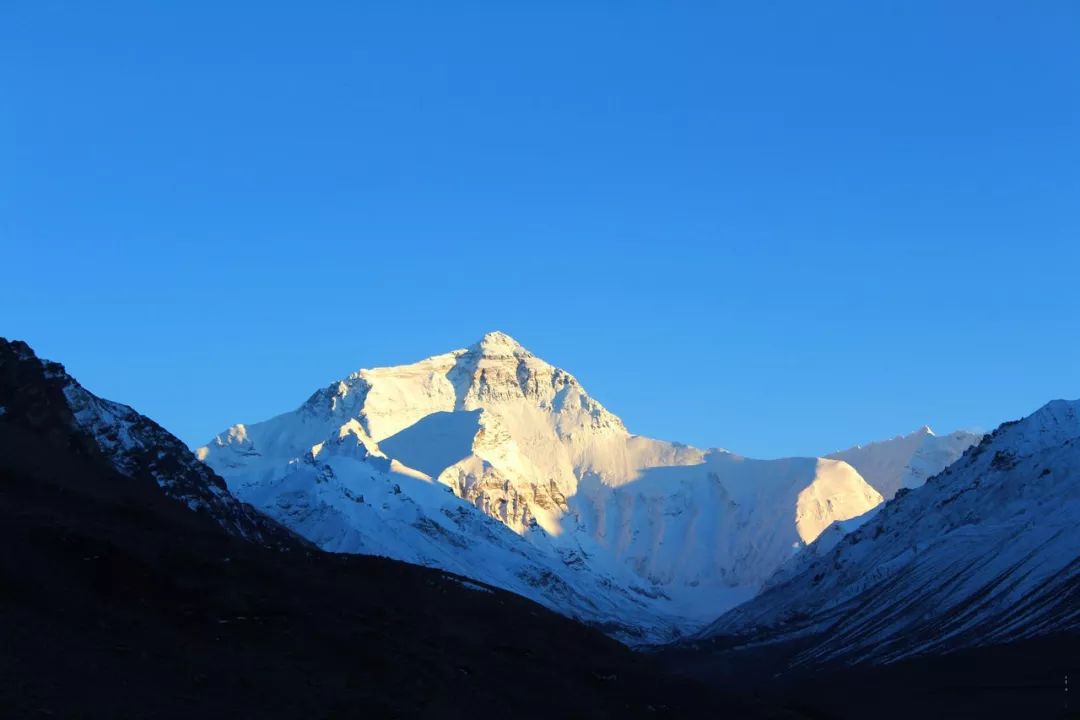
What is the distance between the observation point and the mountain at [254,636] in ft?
171

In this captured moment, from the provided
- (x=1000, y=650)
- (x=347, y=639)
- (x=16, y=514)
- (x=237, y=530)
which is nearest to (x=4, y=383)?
(x=237, y=530)

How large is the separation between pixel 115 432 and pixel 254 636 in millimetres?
96968

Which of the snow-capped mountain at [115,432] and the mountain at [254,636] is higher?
the snow-capped mountain at [115,432]

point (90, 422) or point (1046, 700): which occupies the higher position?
point (90, 422)

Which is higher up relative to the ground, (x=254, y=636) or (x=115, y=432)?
(x=115, y=432)

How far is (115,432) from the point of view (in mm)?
150625

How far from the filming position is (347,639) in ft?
208

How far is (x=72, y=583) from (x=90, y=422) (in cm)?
9207

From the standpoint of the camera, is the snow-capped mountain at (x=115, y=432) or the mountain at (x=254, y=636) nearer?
the mountain at (x=254, y=636)

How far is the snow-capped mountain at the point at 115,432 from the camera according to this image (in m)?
134

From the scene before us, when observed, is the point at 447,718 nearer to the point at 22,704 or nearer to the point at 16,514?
the point at 22,704

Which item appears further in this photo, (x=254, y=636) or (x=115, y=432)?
(x=115, y=432)

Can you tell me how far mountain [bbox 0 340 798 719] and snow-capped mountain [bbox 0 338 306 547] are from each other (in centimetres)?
4431

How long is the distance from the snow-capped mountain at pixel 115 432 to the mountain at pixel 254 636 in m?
44.3
